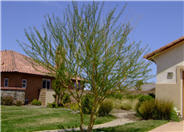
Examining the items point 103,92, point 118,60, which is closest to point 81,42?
point 118,60

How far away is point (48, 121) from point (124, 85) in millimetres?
5543

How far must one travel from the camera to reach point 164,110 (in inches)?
469

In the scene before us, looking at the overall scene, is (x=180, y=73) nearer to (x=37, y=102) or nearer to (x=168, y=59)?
(x=168, y=59)

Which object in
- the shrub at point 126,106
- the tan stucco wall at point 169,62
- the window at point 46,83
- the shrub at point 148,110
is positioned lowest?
the shrub at point 126,106

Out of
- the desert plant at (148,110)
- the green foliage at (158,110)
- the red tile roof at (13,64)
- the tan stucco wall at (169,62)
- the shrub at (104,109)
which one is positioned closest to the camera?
the green foliage at (158,110)

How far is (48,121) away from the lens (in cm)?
1125

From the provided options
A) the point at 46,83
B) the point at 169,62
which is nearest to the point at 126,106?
the point at 169,62

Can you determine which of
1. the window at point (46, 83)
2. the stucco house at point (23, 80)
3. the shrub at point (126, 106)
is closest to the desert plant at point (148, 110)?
the shrub at point (126, 106)

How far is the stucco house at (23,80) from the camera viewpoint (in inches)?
934

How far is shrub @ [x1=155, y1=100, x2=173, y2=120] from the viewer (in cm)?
1191

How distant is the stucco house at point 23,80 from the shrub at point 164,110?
13.2 meters

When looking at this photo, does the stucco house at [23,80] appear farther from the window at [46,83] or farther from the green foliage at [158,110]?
the green foliage at [158,110]

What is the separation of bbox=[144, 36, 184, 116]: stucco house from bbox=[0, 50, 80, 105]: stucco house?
1245cm

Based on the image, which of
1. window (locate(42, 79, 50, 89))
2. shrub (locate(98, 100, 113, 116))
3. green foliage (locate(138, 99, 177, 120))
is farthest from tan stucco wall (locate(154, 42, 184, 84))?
window (locate(42, 79, 50, 89))
